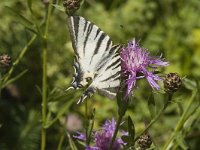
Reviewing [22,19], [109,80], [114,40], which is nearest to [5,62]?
[22,19]

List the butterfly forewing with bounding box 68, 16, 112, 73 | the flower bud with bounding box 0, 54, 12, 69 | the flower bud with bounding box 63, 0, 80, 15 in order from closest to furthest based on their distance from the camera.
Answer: the butterfly forewing with bounding box 68, 16, 112, 73 < the flower bud with bounding box 63, 0, 80, 15 < the flower bud with bounding box 0, 54, 12, 69

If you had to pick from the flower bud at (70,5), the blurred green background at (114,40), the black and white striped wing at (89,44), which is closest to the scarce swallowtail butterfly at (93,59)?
the black and white striped wing at (89,44)

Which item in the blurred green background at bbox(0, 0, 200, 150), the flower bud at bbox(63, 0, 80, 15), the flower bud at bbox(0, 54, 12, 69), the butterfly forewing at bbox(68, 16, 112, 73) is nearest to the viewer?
the butterfly forewing at bbox(68, 16, 112, 73)

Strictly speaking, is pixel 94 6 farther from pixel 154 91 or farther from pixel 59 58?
pixel 154 91

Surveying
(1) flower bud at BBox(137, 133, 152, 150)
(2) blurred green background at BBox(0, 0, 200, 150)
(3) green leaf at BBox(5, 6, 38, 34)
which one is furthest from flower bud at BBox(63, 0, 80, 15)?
(2) blurred green background at BBox(0, 0, 200, 150)

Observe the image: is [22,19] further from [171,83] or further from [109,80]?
[171,83]

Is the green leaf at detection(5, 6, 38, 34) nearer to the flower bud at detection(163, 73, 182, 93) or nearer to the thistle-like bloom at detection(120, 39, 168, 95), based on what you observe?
the thistle-like bloom at detection(120, 39, 168, 95)

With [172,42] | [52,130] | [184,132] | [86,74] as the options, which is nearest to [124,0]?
[172,42]
